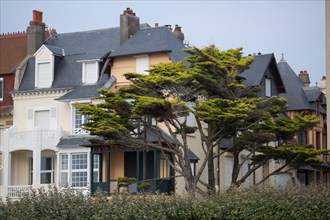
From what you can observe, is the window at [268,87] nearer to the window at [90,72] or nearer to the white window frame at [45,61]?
the window at [90,72]

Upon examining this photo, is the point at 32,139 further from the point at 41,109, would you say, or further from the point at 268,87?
the point at 268,87

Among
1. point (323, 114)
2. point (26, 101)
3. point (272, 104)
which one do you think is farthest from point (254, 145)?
point (323, 114)

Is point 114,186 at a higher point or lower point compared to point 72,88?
lower

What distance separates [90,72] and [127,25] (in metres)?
3.49

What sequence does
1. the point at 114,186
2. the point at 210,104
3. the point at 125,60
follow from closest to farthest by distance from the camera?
the point at 210,104 < the point at 114,186 < the point at 125,60

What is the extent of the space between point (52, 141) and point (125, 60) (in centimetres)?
626

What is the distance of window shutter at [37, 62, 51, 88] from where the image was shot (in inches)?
1873

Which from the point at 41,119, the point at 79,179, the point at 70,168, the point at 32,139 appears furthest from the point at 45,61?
the point at 79,179

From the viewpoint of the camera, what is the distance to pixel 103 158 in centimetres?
4338

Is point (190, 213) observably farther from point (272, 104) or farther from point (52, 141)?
point (52, 141)

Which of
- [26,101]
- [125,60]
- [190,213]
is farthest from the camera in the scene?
[26,101]

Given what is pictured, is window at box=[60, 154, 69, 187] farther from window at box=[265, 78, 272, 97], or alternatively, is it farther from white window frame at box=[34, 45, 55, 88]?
window at box=[265, 78, 272, 97]

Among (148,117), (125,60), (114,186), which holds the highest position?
(125,60)

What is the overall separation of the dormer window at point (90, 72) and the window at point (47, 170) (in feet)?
16.7
